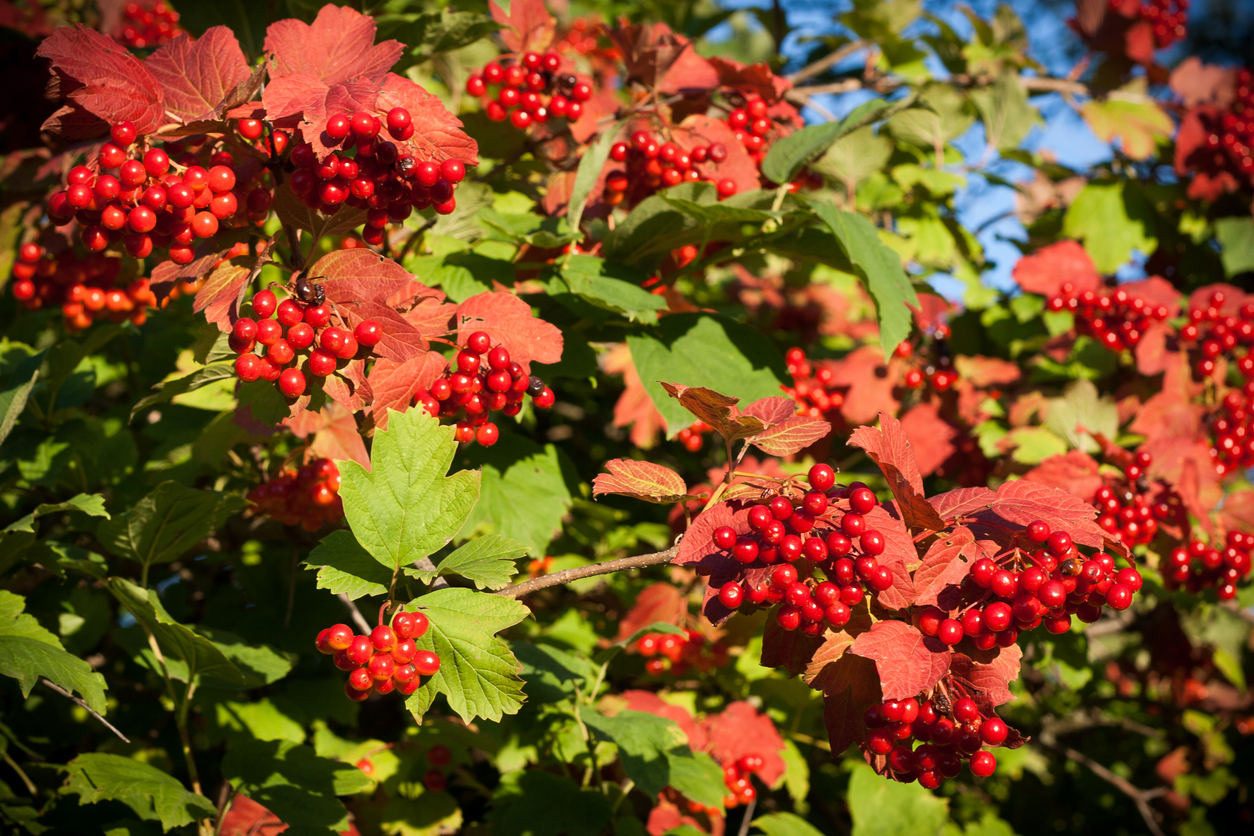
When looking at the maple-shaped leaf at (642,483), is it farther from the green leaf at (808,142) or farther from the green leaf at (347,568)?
the green leaf at (808,142)

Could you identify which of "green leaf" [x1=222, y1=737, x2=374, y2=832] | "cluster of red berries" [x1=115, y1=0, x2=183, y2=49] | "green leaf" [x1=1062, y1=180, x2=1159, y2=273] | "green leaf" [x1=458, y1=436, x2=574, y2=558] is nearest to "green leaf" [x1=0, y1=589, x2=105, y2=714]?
"green leaf" [x1=222, y1=737, x2=374, y2=832]

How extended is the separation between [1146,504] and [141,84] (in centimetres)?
283

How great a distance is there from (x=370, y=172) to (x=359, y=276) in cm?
20

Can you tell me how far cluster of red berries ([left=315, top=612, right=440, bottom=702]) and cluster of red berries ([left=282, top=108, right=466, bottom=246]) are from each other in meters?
0.74

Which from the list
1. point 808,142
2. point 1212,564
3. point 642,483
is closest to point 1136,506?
point 1212,564

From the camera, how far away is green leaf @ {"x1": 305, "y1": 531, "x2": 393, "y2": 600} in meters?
1.44

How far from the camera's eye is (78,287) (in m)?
2.50

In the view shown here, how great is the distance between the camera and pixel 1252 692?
536 centimetres

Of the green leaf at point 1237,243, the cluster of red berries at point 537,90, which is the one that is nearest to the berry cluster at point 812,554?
the cluster of red berries at point 537,90

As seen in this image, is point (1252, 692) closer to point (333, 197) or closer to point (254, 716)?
point (254, 716)

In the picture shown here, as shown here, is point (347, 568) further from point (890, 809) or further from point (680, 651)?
point (890, 809)

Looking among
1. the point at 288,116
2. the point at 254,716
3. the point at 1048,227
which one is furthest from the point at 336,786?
the point at 1048,227

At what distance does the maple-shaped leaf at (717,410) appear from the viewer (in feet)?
4.83

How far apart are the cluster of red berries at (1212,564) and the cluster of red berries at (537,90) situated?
2356 millimetres
